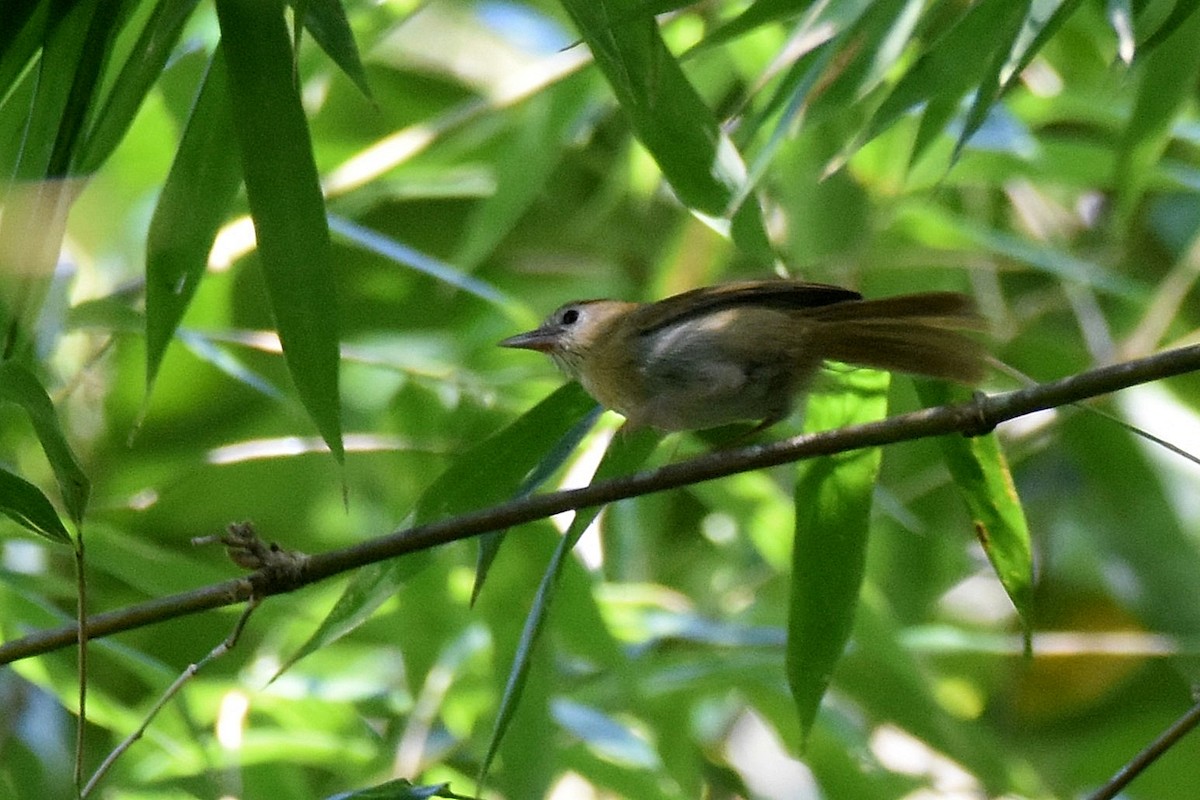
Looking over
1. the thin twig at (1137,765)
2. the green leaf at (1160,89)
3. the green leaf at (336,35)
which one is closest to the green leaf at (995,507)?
the thin twig at (1137,765)

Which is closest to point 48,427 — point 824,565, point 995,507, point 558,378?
point 824,565

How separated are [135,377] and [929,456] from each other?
180 cm

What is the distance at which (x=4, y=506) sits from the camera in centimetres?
163

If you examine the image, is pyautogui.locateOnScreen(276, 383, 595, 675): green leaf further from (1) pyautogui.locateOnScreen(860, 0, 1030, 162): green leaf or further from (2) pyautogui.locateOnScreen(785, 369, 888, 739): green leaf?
(1) pyautogui.locateOnScreen(860, 0, 1030, 162): green leaf

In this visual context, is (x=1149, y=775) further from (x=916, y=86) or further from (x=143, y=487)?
(x=143, y=487)

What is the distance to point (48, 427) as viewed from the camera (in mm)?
1531

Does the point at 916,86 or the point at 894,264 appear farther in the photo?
the point at 894,264

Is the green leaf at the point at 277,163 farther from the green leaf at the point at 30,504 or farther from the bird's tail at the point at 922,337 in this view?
the bird's tail at the point at 922,337

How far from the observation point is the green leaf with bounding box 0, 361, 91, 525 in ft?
4.85

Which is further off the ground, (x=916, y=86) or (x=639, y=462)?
(x=916, y=86)

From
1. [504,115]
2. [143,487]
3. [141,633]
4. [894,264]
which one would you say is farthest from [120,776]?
[894,264]

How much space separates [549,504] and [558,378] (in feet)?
5.19

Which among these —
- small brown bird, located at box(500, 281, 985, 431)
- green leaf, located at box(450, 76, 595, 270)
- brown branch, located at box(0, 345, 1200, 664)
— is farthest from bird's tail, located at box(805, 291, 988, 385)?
green leaf, located at box(450, 76, 595, 270)

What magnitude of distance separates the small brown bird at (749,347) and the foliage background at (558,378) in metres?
0.17
